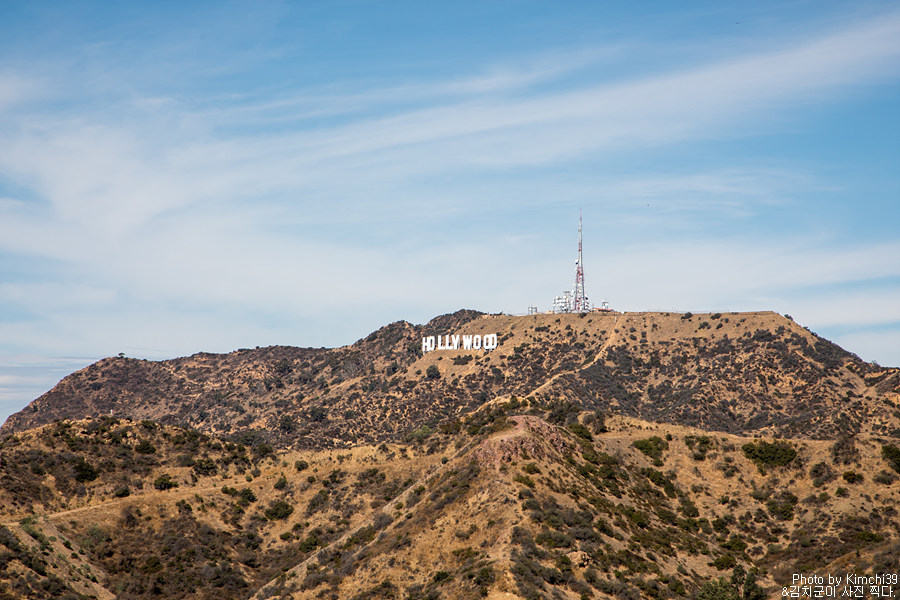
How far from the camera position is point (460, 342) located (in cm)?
19562

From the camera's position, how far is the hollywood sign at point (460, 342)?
190 meters

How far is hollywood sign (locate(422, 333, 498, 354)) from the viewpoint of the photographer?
189500mm

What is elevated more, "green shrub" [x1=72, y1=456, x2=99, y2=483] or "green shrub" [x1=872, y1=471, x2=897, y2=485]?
"green shrub" [x1=72, y1=456, x2=99, y2=483]

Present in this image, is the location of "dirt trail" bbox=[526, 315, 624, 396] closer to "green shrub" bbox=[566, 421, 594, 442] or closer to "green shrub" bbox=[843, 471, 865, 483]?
"green shrub" bbox=[566, 421, 594, 442]

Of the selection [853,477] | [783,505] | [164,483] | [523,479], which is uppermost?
[523,479]

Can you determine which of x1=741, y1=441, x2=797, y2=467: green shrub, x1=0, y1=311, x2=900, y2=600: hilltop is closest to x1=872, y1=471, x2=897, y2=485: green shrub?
x1=0, y1=311, x2=900, y2=600: hilltop

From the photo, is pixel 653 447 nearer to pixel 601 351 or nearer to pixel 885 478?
pixel 885 478

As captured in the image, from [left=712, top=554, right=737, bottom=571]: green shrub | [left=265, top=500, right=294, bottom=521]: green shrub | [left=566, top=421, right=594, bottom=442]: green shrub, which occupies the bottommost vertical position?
[left=712, top=554, right=737, bottom=571]: green shrub

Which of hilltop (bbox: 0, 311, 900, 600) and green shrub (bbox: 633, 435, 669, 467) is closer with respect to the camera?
hilltop (bbox: 0, 311, 900, 600)

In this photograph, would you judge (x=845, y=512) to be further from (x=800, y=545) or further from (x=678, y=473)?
(x=678, y=473)

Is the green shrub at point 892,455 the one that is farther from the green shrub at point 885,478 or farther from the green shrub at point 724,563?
the green shrub at point 724,563

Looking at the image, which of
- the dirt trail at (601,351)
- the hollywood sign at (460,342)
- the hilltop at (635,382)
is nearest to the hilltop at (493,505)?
the hilltop at (635,382)

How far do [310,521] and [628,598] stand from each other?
46520 mm

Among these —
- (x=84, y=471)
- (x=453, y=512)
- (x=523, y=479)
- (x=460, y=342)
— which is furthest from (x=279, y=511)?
(x=460, y=342)
